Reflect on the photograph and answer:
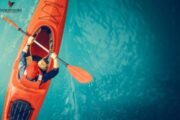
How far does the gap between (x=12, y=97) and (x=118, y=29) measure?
198 cm

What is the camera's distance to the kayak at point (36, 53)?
3.22 meters

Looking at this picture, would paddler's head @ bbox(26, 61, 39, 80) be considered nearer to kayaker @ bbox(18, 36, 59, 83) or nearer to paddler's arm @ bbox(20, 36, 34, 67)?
kayaker @ bbox(18, 36, 59, 83)

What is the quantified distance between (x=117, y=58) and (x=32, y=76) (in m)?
1.53

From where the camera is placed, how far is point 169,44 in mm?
4164

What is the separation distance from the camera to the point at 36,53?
12.0 feet

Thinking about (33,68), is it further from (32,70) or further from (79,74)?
(79,74)

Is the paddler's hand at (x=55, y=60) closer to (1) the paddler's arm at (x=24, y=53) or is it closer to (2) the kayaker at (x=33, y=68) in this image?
(2) the kayaker at (x=33, y=68)

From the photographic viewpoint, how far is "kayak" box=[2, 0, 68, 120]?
322cm

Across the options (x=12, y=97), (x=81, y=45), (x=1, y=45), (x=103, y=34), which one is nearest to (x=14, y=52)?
(x=1, y=45)

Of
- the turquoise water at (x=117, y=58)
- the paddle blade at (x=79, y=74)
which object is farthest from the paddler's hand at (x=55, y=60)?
the turquoise water at (x=117, y=58)

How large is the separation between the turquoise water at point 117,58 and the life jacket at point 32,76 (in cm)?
45

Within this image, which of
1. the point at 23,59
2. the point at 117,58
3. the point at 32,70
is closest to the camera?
the point at 32,70

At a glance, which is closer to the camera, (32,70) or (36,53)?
(32,70)

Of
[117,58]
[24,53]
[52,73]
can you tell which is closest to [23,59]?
[24,53]
